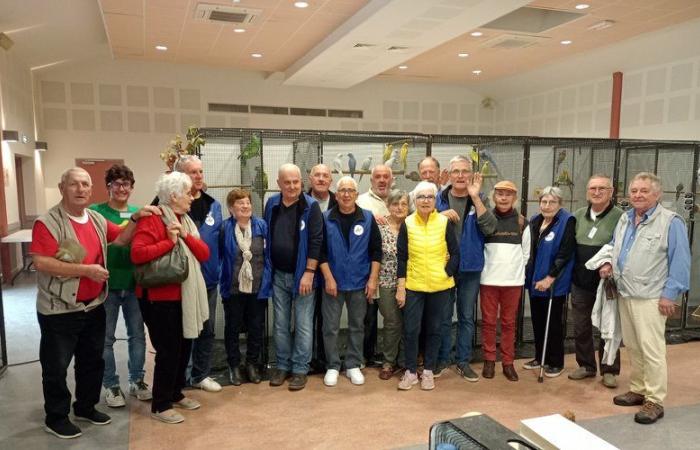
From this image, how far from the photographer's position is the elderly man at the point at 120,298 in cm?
304

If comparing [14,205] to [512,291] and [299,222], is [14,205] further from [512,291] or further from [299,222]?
[512,291]

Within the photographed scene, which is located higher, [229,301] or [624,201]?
[624,201]

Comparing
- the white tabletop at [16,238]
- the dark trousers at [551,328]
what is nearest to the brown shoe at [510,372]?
the dark trousers at [551,328]

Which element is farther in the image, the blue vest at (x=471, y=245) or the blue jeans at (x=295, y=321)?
the blue vest at (x=471, y=245)

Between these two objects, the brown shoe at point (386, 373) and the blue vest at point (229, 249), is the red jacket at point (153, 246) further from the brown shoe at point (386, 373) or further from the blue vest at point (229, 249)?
the brown shoe at point (386, 373)

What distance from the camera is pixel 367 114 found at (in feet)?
37.6

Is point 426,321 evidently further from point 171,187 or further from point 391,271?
point 171,187

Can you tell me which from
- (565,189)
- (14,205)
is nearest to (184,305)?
(565,189)

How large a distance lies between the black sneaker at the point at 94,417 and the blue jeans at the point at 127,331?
0.24 m

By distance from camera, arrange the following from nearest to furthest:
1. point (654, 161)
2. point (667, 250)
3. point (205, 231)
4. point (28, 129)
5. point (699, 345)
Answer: point (667, 250) < point (205, 231) < point (699, 345) < point (654, 161) < point (28, 129)

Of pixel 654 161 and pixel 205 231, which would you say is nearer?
pixel 205 231

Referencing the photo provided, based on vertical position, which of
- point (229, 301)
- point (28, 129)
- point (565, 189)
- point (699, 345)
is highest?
point (28, 129)

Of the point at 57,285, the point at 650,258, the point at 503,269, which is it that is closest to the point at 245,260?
the point at 57,285

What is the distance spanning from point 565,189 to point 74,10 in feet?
20.8
